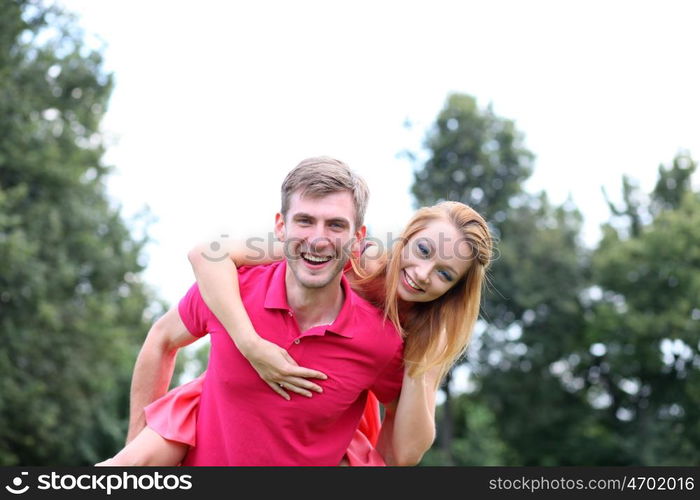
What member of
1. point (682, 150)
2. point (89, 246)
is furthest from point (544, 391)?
point (89, 246)

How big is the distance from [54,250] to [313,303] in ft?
72.2

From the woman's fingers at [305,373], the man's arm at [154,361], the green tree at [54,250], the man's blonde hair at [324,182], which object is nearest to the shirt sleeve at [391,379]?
the woman's fingers at [305,373]

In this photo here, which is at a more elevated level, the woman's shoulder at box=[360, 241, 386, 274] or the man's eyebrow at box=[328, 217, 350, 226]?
the woman's shoulder at box=[360, 241, 386, 274]

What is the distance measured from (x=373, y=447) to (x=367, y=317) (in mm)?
879

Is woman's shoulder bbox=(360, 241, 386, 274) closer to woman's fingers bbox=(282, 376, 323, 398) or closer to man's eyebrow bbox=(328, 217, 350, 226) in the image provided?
man's eyebrow bbox=(328, 217, 350, 226)

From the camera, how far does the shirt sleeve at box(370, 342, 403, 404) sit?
13.4 feet

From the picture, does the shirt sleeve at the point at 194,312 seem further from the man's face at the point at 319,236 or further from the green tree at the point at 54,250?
the green tree at the point at 54,250

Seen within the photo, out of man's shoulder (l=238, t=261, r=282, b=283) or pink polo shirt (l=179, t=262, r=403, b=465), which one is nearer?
pink polo shirt (l=179, t=262, r=403, b=465)

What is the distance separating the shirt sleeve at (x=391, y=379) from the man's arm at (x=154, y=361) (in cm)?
97

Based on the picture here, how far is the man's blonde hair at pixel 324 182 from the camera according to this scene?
3.76 m

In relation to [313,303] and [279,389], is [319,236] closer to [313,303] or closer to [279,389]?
[313,303]

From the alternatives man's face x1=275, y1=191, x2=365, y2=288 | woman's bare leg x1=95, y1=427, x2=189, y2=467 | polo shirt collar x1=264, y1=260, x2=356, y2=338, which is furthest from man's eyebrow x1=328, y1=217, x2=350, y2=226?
woman's bare leg x1=95, y1=427, x2=189, y2=467

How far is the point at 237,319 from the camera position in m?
3.80

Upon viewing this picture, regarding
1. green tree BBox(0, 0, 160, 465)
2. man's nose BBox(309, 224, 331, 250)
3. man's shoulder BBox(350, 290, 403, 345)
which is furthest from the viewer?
green tree BBox(0, 0, 160, 465)
